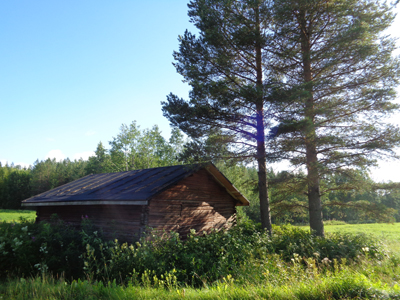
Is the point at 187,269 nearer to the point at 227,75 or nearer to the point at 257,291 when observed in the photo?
the point at 257,291

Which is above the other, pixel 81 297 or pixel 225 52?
pixel 225 52

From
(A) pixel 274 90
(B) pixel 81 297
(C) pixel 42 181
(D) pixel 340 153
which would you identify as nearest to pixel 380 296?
(B) pixel 81 297

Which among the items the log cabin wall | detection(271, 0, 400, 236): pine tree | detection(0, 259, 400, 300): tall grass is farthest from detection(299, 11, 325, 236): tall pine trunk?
detection(0, 259, 400, 300): tall grass

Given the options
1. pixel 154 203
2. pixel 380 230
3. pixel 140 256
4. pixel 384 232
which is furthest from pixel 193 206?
pixel 380 230

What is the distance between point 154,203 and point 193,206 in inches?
114

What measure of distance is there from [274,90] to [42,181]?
65527mm

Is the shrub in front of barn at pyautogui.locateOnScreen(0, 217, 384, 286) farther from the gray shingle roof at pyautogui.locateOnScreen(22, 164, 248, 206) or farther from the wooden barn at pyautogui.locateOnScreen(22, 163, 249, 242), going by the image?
the gray shingle roof at pyautogui.locateOnScreen(22, 164, 248, 206)

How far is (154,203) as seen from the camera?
11727 millimetres

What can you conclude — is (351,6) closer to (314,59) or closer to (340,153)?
(314,59)

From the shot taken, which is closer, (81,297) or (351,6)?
(81,297)

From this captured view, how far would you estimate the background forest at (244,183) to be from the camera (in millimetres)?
12473

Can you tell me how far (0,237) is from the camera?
27.6 ft

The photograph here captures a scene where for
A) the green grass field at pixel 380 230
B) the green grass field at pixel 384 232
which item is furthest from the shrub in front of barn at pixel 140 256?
the green grass field at pixel 380 230

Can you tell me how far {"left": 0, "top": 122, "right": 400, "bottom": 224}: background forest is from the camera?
40.9 ft
